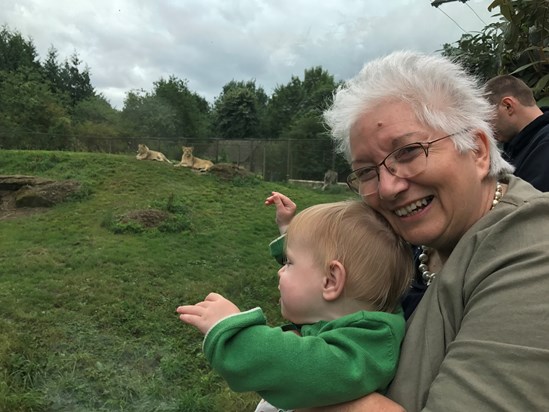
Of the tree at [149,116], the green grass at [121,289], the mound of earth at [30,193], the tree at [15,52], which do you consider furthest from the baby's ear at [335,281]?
the tree at [15,52]

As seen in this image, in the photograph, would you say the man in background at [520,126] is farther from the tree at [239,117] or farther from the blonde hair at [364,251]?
the tree at [239,117]

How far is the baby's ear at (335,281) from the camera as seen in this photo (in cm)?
131

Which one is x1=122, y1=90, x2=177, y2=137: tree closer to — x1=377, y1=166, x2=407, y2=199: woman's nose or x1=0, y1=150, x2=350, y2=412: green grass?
x1=0, y1=150, x2=350, y2=412: green grass

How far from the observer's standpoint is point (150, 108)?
3847 cm

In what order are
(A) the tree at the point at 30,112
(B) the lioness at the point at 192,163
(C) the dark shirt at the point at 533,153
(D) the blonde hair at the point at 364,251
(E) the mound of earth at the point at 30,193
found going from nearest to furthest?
(D) the blonde hair at the point at 364,251 < (C) the dark shirt at the point at 533,153 < (E) the mound of earth at the point at 30,193 < (B) the lioness at the point at 192,163 < (A) the tree at the point at 30,112

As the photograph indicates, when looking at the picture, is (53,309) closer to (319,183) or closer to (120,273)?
(120,273)

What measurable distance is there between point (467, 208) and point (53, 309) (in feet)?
17.2

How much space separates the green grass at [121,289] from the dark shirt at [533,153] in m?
2.42

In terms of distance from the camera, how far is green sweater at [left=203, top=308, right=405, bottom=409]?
43.5 inches

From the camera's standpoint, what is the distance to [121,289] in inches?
246

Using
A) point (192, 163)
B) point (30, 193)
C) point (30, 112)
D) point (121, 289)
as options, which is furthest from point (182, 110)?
point (121, 289)

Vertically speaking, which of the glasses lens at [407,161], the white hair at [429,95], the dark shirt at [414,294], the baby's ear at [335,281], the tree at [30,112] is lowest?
the dark shirt at [414,294]

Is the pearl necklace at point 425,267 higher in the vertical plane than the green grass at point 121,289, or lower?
higher

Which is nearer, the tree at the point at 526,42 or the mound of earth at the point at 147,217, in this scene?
the tree at the point at 526,42
